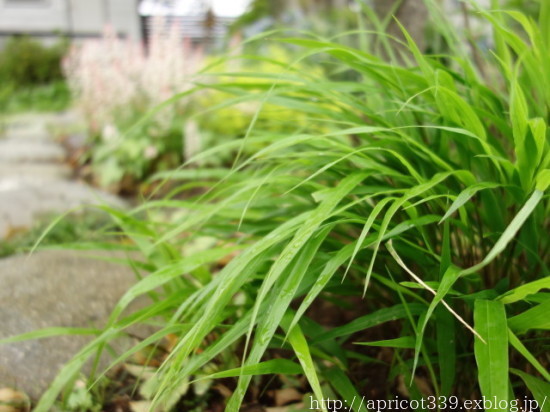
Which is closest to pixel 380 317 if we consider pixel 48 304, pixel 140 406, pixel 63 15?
pixel 140 406

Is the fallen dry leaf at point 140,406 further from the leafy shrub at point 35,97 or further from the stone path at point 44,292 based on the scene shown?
the leafy shrub at point 35,97

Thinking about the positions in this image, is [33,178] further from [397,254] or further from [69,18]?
[69,18]

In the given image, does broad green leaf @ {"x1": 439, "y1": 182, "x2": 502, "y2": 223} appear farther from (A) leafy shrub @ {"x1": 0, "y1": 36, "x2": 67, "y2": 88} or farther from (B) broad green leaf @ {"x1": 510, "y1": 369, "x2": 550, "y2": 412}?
(A) leafy shrub @ {"x1": 0, "y1": 36, "x2": 67, "y2": 88}

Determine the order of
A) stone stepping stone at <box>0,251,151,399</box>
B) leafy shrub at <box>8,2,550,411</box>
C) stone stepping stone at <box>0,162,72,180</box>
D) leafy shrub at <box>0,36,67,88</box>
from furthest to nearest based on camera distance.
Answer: leafy shrub at <box>0,36,67,88</box> → stone stepping stone at <box>0,162,72,180</box> → stone stepping stone at <box>0,251,151,399</box> → leafy shrub at <box>8,2,550,411</box>

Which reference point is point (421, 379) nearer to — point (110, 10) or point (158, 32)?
point (158, 32)

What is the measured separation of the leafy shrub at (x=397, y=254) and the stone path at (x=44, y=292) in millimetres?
318

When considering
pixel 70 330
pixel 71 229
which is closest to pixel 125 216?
pixel 70 330

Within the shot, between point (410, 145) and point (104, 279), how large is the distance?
1.24m

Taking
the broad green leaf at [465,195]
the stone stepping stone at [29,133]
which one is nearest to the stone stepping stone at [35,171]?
the stone stepping stone at [29,133]

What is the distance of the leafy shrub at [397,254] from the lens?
3.40 feet

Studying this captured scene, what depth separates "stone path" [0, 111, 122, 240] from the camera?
296 centimetres

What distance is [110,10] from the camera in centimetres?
1280

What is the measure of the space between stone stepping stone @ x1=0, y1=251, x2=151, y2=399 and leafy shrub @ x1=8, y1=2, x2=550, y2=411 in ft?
0.94

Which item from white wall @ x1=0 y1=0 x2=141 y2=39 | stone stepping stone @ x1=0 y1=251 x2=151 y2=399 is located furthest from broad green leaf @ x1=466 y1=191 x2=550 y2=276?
white wall @ x1=0 y1=0 x2=141 y2=39
